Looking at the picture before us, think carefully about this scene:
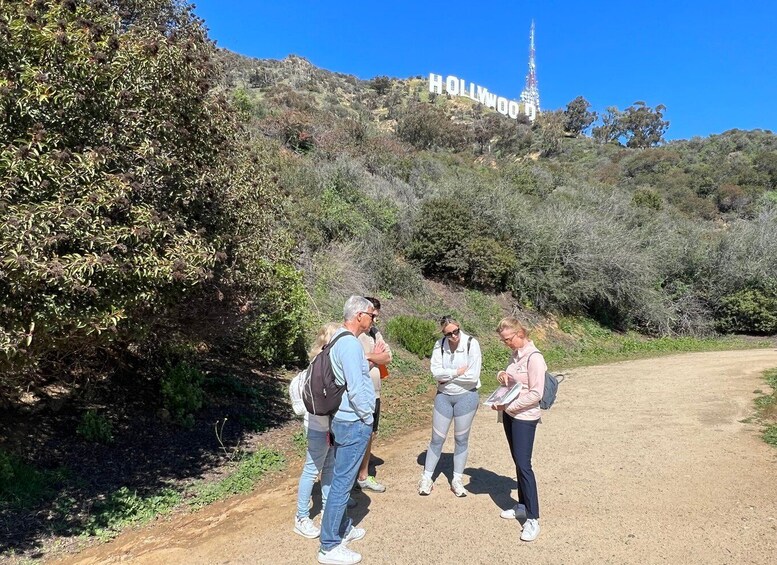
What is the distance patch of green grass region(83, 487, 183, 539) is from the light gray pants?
8.09 feet

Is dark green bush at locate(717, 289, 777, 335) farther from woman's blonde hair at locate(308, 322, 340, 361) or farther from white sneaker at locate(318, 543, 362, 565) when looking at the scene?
white sneaker at locate(318, 543, 362, 565)

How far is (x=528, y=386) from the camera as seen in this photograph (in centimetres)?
381

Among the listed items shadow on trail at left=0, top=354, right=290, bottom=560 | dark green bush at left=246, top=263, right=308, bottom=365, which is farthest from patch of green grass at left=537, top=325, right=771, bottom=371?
shadow on trail at left=0, top=354, right=290, bottom=560

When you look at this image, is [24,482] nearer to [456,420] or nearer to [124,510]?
[124,510]

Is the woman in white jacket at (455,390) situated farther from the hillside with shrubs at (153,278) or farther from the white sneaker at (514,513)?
the hillside with shrubs at (153,278)

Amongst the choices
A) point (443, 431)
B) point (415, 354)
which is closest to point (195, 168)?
point (443, 431)

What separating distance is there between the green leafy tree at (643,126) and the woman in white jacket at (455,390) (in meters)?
60.5

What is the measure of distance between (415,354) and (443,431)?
22.7 ft

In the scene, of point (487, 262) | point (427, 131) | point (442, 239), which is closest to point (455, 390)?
point (442, 239)

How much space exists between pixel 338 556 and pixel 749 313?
65.0 ft

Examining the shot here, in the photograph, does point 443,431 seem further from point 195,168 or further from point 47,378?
point 47,378

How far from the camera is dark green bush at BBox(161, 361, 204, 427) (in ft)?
21.0

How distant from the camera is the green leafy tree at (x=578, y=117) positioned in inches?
2352

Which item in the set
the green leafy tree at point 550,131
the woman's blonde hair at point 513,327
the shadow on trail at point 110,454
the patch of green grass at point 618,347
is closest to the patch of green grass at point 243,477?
the shadow on trail at point 110,454
